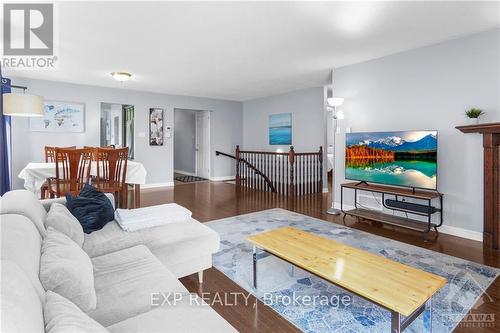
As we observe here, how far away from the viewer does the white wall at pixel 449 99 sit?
3297 mm

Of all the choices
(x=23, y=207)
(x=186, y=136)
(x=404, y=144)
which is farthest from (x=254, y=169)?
(x=23, y=207)

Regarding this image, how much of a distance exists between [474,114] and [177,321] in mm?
3727

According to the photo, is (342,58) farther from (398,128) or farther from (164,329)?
(164,329)

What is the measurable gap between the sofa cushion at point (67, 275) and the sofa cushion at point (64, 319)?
0.69 ft

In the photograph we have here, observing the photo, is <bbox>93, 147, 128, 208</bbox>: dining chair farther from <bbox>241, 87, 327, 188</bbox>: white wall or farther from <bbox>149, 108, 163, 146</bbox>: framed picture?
<bbox>241, 87, 327, 188</bbox>: white wall

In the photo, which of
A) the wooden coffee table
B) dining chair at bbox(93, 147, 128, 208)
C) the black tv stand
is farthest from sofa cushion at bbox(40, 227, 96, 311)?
the black tv stand

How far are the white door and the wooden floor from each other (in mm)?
1231

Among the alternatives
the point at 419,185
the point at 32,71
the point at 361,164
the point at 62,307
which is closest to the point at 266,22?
the point at 361,164

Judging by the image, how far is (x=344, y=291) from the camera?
7.39 ft

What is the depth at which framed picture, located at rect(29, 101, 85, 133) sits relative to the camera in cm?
580

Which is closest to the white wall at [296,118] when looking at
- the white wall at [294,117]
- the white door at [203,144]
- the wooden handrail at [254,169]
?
the white wall at [294,117]

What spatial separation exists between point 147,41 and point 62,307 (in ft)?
11.1

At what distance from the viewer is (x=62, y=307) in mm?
957

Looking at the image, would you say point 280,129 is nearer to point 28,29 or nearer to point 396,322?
point 28,29
